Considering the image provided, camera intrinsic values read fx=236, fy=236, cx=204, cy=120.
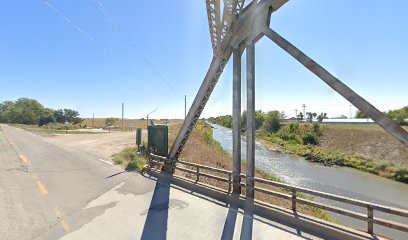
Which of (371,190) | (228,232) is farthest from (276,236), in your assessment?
A: (371,190)

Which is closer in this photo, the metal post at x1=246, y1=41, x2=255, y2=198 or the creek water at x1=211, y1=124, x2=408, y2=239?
the metal post at x1=246, y1=41, x2=255, y2=198

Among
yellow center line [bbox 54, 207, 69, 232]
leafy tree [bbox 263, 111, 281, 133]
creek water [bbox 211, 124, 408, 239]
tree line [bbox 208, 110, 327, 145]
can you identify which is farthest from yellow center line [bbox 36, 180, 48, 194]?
leafy tree [bbox 263, 111, 281, 133]

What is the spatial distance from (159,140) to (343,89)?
31.4 ft

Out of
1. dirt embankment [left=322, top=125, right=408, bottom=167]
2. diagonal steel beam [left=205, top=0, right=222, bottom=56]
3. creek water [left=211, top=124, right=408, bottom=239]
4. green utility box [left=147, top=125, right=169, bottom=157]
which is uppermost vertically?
diagonal steel beam [left=205, top=0, right=222, bottom=56]

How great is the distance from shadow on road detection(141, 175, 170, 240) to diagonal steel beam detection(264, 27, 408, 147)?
201 inches

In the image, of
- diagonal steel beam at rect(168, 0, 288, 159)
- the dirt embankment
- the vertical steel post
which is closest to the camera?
diagonal steel beam at rect(168, 0, 288, 159)

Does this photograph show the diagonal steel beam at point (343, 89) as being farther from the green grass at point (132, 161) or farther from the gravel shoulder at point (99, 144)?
the gravel shoulder at point (99, 144)

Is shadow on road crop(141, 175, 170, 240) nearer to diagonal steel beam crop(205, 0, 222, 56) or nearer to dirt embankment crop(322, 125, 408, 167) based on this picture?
diagonal steel beam crop(205, 0, 222, 56)

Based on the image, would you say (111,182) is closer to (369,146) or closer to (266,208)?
(266,208)

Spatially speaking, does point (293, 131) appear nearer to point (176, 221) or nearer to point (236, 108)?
point (236, 108)

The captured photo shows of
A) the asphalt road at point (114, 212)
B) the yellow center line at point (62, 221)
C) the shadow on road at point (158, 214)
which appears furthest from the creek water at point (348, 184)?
the yellow center line at point (62, 221)

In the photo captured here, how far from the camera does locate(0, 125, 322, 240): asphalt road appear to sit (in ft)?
18.0

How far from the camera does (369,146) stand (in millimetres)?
35062

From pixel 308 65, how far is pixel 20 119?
130710mm
